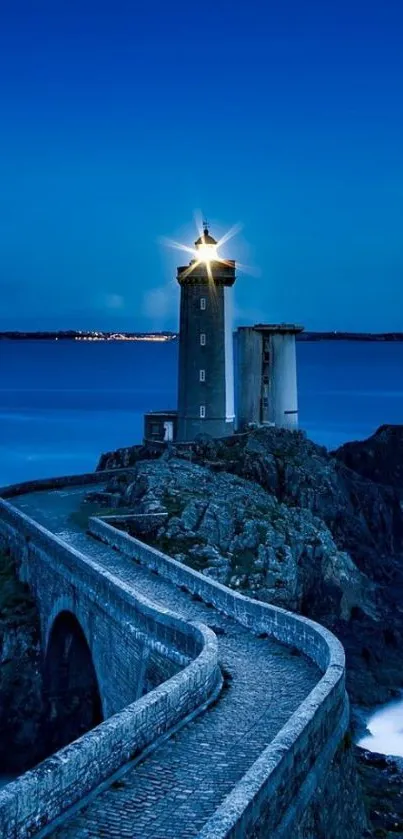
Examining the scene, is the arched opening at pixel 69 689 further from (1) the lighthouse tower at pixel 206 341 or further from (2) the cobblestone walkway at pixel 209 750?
(1) the lighthouse tower at pixel 206 341

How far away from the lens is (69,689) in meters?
23.5

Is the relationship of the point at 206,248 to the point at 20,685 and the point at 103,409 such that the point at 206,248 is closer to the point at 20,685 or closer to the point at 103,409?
the point at 20,685

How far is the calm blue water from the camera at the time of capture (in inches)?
2857

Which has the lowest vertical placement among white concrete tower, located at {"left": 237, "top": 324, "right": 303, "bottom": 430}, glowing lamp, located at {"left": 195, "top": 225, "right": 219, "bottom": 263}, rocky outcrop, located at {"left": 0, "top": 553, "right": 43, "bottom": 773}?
rocky outcrop, located at {"left": 0, "top": 553, "right": 43, "bottom": 773}

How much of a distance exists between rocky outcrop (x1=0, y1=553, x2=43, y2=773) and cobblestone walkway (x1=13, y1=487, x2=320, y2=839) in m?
6.32

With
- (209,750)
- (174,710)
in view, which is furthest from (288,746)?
(174,710)

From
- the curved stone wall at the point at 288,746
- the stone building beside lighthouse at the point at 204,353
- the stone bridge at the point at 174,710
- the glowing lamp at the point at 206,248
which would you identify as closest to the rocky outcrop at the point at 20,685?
the stone bridge at the point at 174,710

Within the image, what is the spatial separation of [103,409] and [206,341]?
59.2 m

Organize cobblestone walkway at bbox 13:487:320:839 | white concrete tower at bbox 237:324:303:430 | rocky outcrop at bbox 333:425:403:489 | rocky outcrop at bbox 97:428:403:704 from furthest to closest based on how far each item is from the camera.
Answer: rocky outcrop at bbox 333:425:403:489 < white concrete tower at bbox 237:324:303:430 < rocky outcrop at bbox 97:428:403:704 < cobblestone walkway at bbox 13:487:320:839

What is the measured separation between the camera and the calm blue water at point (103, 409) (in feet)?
238

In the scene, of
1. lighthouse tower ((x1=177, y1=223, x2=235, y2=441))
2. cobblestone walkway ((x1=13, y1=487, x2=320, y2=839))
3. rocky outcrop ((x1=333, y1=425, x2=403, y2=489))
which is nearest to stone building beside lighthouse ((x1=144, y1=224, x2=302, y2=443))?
lighthouse tower ((x1=177, y1=223, x2=235, y2=441))

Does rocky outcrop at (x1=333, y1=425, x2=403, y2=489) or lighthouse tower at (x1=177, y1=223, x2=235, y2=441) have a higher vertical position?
lighthouse tower at (x1=177, y1=223, x2=235, y2=441)

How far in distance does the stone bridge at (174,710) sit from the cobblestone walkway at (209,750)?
0.08ft

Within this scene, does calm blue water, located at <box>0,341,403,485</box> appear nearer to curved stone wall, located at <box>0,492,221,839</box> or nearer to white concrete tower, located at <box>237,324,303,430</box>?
white concrete tower, located at <box>237,324,303,430</box>
